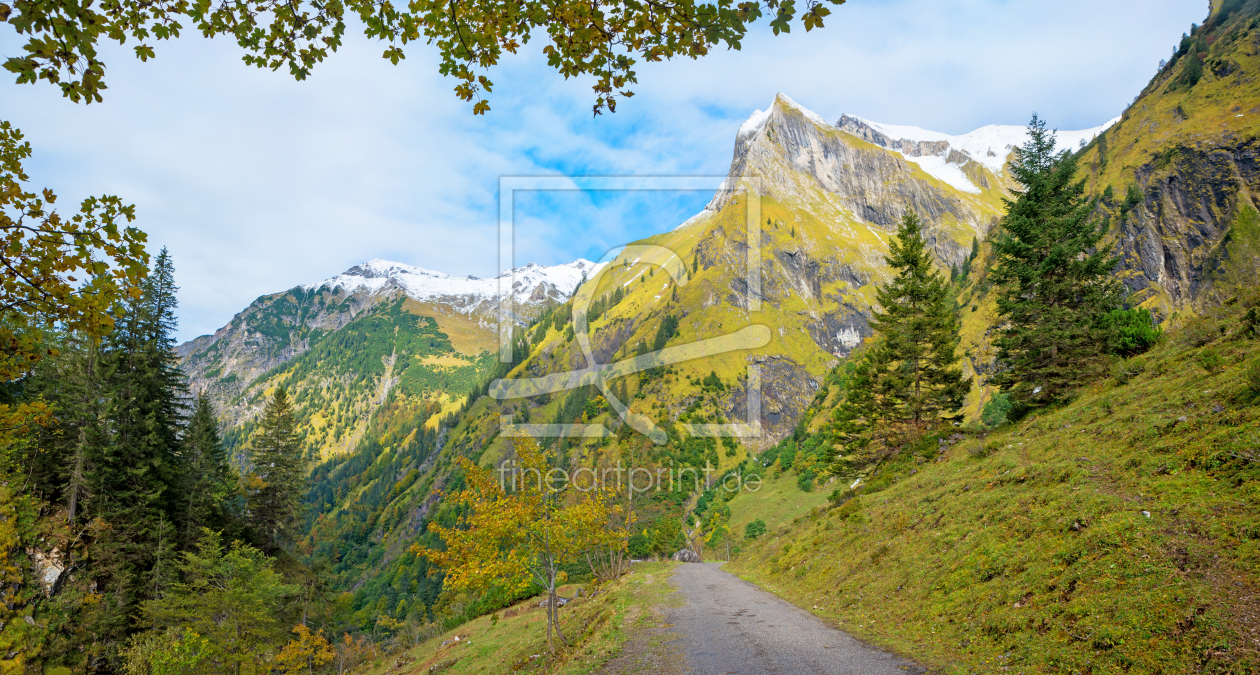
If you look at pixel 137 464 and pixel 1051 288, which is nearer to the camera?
pixel 1051 288

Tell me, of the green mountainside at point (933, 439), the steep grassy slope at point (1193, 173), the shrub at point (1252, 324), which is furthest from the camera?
the steep grassy slope at point (1193, 173)

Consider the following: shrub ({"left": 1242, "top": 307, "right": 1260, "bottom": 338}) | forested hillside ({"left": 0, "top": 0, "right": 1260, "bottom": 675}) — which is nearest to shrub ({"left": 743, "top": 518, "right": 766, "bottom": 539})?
forested hillside ({"left": 0, "top": 0, "right": 1260, "bottom": 675})

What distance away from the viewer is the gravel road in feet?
28.3

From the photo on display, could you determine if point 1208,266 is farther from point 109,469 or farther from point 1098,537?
point 109,469

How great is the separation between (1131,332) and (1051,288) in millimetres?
3722

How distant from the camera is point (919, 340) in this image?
2867cm

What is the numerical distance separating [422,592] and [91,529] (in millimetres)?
86413

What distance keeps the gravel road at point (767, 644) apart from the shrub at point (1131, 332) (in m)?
20.1

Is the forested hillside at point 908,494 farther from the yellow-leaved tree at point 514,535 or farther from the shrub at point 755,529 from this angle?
the shrub at point 755,529

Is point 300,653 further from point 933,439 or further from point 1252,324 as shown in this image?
point 1252,324

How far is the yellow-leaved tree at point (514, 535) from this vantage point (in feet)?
50.3

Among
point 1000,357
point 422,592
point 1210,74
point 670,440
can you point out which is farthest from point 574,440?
point 1210,74

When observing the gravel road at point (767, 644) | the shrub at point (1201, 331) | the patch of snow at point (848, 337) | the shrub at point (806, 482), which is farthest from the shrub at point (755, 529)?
the patch of snow at point (848, 337)

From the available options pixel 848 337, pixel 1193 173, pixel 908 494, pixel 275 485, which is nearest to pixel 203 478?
pixel 275 485
